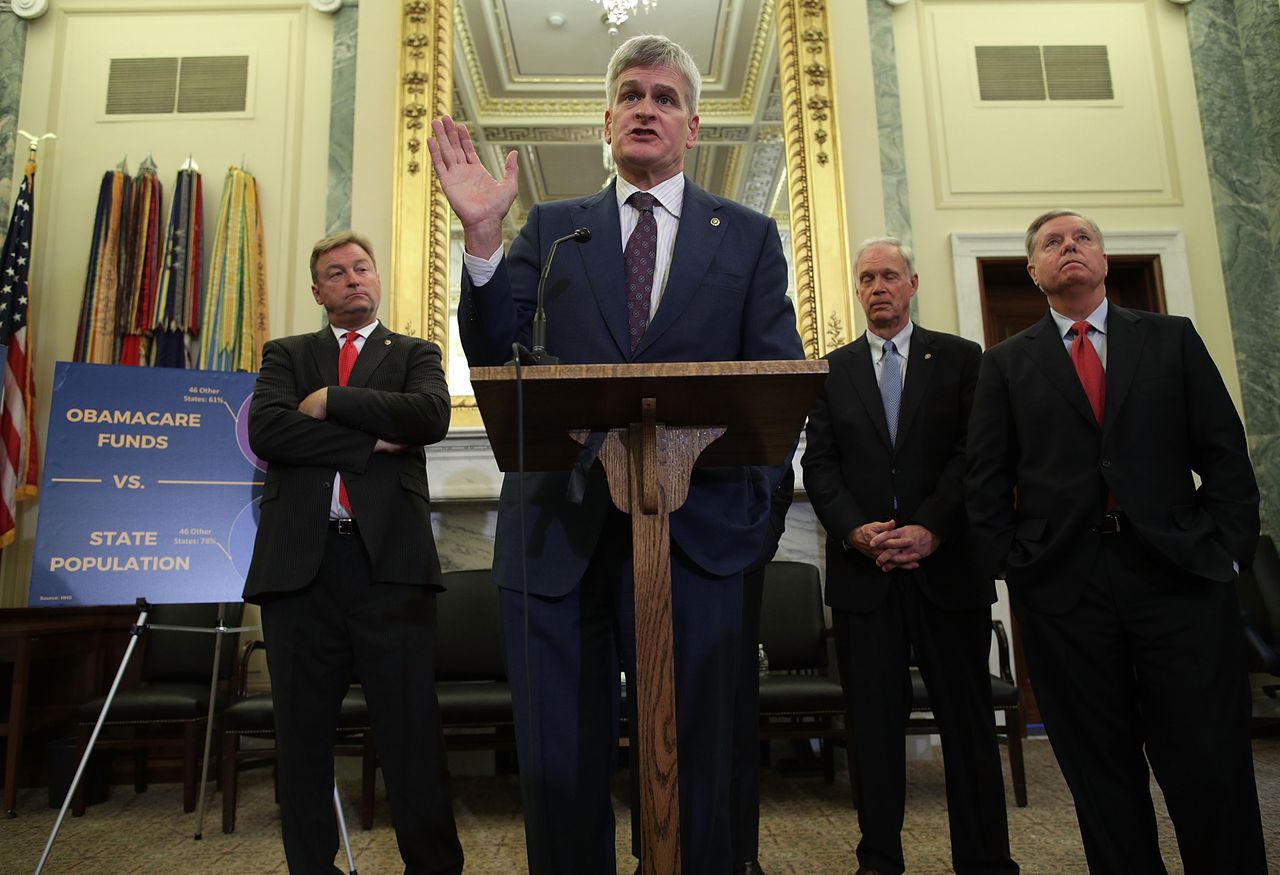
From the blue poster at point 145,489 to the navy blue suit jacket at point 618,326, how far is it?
6.77 ft

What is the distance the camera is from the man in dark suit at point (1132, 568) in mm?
1892

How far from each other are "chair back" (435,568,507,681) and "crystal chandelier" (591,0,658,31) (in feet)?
9.40

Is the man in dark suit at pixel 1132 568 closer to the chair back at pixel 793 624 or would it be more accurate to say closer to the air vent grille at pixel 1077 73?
the chair back at pixel 793 624

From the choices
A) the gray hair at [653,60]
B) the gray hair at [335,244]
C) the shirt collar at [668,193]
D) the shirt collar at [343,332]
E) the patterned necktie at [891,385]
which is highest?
the gray hair at [335,244]

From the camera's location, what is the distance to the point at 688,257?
5.16ft

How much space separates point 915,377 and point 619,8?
2934 millimetres

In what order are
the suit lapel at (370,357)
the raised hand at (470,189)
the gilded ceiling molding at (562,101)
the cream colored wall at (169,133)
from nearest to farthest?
the raised hand at (470,189) < the suit lapel at (370,357) < the cream colored wall at (169,133) < the gilded ceiling molding at (562,101)

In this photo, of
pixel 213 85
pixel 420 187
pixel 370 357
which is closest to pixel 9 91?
pixel 213 85

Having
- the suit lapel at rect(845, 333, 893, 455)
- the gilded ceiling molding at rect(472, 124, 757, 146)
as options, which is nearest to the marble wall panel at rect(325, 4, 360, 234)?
the gilded ceiling molding at rect(472, 124, 757, 146)

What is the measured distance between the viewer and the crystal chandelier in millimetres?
4590

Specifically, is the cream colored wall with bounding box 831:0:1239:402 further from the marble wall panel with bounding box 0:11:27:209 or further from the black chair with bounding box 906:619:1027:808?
the marble wall panel with bounding box 0:11:27:209

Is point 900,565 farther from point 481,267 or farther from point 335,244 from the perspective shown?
point 335,244

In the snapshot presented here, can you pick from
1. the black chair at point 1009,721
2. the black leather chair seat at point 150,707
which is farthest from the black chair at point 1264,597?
the black leather chair seat at point 150,707

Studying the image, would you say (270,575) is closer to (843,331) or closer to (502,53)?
(843,331)
